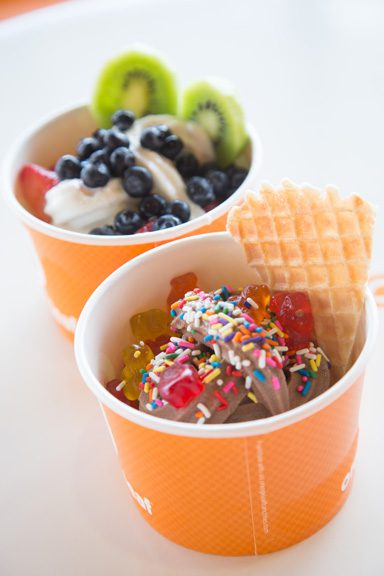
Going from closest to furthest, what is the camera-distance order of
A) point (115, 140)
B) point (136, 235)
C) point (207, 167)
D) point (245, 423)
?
point (245, 423) < point (136, 235) < point (115, 140) < point (207, 167)

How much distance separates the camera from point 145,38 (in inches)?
97.8

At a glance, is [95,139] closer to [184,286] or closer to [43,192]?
[43,192]

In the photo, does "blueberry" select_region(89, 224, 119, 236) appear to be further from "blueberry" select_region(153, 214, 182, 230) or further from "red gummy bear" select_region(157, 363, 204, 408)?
"red gummy bear" select_region(157, 363, 204, 408)

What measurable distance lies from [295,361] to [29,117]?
137 centimetres

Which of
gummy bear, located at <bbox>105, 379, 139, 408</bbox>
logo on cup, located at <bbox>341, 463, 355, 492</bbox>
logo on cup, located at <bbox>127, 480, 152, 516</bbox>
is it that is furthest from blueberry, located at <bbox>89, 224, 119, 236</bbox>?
logo on cup, located at <bbox>341, 463, 355, 492</bbox>

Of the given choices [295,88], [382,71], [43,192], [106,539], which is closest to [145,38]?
[295,88]

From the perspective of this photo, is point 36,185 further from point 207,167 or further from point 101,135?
point 207,167

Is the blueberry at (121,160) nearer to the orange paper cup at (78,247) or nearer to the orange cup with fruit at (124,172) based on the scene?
the orange cup with fruit at (124,172)

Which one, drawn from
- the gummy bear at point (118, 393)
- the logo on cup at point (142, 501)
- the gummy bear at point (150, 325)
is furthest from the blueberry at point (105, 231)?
the logo on cup at point (142, 501)

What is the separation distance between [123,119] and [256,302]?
0.72 meters

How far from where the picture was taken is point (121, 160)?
1664 millimetres

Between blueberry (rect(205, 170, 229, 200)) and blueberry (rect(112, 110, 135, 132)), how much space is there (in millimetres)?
221

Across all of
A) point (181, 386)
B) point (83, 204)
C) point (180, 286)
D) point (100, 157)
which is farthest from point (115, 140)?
point (181, 386)

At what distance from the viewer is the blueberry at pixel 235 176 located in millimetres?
1723
